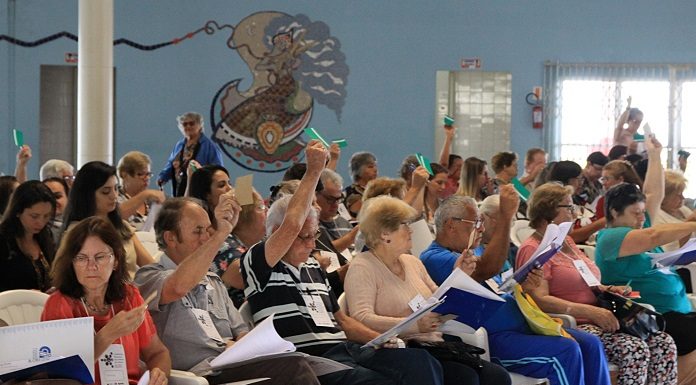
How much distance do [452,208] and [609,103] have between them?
798 cm

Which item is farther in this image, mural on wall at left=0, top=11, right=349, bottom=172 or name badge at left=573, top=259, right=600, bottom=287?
mural on wall at left=0, top=11, right=349, bottom=172

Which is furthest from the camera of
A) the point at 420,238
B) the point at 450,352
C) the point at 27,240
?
the point at 420,238

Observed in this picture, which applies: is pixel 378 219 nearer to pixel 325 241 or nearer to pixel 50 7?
pixel 325 241

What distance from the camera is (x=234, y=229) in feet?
15.7

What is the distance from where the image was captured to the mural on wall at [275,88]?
483 inches

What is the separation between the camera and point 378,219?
4.53 m

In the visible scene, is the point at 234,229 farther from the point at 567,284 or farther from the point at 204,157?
the point at 204,157

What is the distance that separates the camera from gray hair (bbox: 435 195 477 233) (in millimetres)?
4910

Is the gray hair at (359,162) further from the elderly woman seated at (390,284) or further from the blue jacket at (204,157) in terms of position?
the elderly woman seated at (390,284)

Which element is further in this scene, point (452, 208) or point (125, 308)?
point (452, 208)

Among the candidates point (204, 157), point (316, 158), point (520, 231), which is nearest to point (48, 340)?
point (316, 158)

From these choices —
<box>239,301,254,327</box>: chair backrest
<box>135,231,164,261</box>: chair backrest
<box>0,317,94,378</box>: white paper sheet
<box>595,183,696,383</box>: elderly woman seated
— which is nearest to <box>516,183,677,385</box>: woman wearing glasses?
<box>595,183,696,383</box>: elderly woman seated

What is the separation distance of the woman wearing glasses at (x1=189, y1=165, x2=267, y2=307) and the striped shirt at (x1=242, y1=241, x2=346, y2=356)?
26 centimetres

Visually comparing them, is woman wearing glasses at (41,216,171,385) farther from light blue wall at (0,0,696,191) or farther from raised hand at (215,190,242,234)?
light blue wall at (0,0,696,191)
